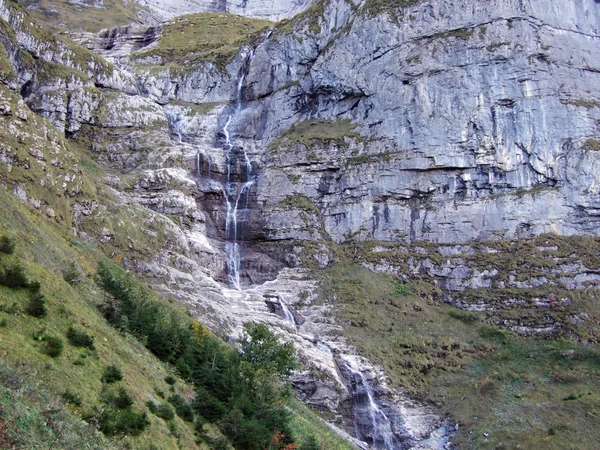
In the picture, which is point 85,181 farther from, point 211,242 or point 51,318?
point 51,318

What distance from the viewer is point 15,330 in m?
15.7

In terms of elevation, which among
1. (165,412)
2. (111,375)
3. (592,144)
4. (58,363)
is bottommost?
(165,412)

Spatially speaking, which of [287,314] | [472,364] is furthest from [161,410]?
[472,364]

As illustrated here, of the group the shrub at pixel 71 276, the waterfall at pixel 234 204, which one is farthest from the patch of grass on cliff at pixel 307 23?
the shrub at pixel 71 276

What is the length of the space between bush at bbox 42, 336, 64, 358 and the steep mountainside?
84.1 feet

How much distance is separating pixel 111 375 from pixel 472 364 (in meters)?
35.7

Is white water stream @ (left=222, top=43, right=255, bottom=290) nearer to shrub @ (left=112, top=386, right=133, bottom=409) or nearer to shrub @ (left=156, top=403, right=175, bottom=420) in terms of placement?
shrub @ (left=156, top=403, right=175, bottom=420)

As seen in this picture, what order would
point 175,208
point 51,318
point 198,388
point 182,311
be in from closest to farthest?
1. point 51,318
2. point 198,388
3. point 182,311
4. point 175,208

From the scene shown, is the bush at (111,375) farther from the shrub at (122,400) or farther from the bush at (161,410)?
the bush at (161,410)

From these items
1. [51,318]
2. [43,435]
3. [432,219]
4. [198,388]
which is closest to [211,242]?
[432,219]

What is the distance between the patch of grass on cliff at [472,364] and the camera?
37.4 metres

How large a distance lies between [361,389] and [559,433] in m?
13.8

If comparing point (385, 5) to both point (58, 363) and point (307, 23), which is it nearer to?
point (307, 23)

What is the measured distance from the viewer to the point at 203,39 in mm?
101688
